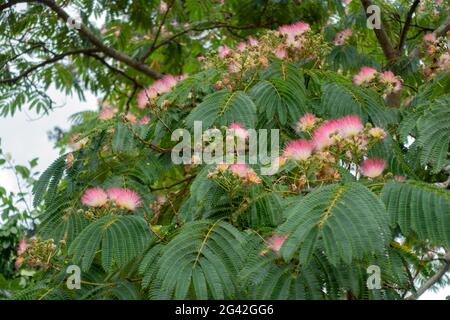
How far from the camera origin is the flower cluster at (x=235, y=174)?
2656 mm

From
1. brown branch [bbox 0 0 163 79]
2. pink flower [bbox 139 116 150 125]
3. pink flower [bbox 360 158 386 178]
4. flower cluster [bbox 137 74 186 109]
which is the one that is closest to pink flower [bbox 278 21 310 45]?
flower cluster [bbox 137 74 186 109]

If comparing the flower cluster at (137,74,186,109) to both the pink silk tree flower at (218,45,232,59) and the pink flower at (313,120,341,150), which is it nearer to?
the pink silk tree flower at (218,45,232,59)

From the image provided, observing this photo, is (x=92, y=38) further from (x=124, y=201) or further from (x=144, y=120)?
(x=124, y=201)

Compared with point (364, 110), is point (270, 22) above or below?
above

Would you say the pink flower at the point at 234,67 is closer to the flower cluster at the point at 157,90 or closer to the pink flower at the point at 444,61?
the flower cluster at the point at 157,90

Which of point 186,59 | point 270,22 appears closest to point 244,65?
point 270,22

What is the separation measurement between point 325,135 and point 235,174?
1.32ft

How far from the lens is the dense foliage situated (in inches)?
92.3

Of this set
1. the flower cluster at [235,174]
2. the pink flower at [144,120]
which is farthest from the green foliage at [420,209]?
the pink flower at [144,120]

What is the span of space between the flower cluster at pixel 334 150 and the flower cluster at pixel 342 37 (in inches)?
103
